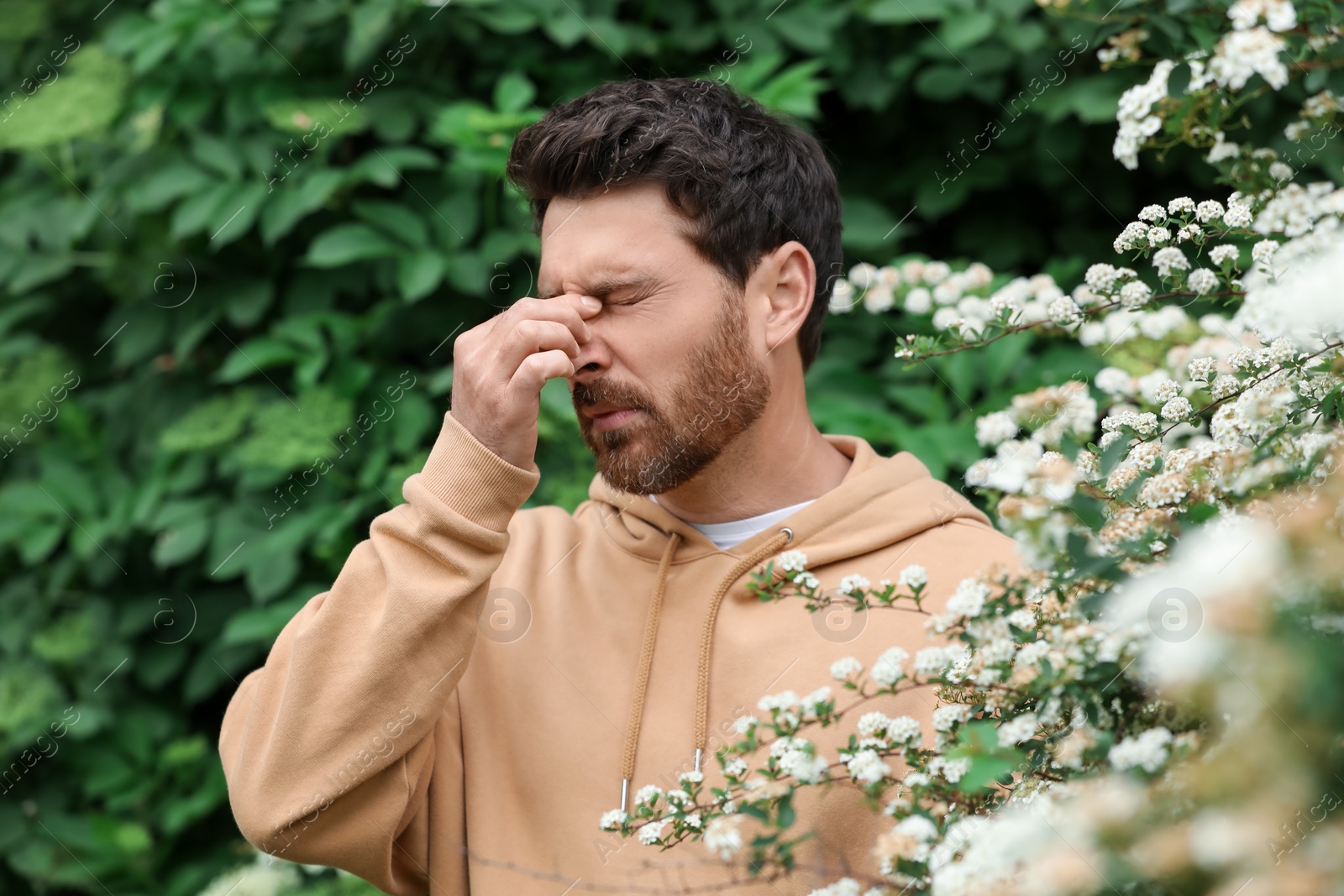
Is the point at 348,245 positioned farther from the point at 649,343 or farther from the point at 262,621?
the point at 649,343

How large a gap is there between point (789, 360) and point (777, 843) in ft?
3.78

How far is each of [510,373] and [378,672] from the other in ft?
1.36

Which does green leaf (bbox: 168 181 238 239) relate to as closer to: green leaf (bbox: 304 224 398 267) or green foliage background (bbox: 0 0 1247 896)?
green foliage background (bbox: 0 0 1247 896)

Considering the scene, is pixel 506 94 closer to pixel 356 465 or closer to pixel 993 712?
pixel 356 465

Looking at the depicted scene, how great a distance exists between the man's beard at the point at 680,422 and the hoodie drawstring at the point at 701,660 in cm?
15

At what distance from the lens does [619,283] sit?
164cm

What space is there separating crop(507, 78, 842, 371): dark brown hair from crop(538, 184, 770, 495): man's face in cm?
4

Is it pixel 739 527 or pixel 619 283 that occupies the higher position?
pixel 619 283

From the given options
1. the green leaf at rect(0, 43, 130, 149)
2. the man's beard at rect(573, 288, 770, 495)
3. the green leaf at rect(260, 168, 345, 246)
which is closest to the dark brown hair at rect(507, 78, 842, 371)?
the man's beard at rect(573, 288, 770, 495)

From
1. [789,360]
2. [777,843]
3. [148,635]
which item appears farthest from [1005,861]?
[148,635]

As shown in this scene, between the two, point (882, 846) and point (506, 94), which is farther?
point (506, 94)

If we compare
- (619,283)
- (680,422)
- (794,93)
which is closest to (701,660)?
(680,422)

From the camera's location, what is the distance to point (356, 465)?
2.49 metres

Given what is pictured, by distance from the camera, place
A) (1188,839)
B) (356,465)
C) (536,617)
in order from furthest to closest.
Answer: (356,465)
(536,617)
(1188,839)
